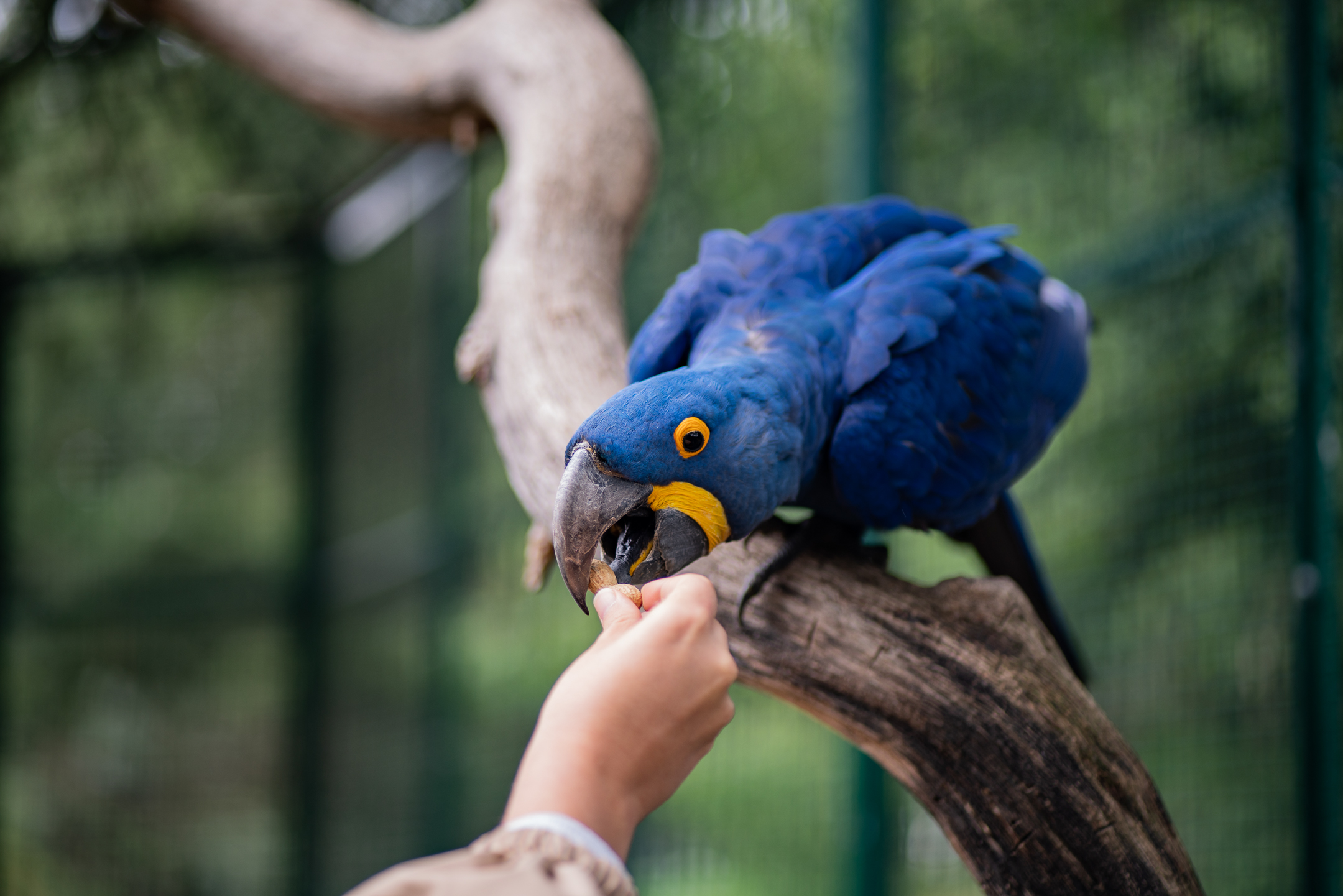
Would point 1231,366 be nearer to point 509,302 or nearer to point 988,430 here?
point 988,430

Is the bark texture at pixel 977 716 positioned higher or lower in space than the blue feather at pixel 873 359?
lower

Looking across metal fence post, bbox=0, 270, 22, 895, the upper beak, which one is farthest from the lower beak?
metal fence post, bbox=0, 270, 22, 895

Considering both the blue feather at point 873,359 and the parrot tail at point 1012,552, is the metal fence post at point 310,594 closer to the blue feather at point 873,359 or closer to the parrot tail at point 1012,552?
the blue feather at point 873,359

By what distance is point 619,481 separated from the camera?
1.36 meters

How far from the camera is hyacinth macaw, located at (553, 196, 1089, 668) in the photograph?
138 cm

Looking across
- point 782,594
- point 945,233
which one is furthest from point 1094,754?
point 945,233

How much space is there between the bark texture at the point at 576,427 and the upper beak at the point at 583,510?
340 mm

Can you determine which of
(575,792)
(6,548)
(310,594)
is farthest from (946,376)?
(6,548)

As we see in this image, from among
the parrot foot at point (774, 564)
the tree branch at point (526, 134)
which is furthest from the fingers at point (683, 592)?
the tree branch at point (526, 134)

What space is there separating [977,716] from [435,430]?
3.00 meters

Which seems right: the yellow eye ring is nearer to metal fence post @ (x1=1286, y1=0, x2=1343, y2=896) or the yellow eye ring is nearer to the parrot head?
the parrot head

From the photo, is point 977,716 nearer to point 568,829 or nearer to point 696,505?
point 696,505

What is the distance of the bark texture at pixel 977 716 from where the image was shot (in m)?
1.45

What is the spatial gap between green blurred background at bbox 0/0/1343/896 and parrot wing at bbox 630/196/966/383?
26.9 inches
